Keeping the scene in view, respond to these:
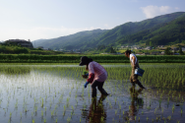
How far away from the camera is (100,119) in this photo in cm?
489

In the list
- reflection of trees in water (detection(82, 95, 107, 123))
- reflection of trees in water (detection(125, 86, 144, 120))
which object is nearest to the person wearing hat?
reflection of trees in water (detection(82, 95, 107, 123))

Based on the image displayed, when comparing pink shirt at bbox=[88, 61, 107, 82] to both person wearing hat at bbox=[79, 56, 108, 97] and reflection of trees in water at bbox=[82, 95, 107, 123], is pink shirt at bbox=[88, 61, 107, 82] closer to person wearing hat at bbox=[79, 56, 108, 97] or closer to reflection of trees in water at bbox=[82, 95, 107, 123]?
person wearing hat at bbox=[79, 56, 108, 97]

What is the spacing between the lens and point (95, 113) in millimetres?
5426

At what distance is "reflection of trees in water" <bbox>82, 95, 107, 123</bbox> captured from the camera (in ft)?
15.8

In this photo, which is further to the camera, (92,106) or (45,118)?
(92,106)

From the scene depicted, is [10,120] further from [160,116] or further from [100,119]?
[160,116]

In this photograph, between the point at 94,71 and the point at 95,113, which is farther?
the point at 94,71

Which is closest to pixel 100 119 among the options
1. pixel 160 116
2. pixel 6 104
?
pixel 160 116

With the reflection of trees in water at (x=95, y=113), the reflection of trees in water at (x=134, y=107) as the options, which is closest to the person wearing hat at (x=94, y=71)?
the reflection of trees in water at (x=95, y=113)

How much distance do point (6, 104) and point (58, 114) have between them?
2414 mm

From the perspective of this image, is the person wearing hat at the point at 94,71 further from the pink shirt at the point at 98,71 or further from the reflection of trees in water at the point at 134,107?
the reflection of trees in water at the point at 134,107

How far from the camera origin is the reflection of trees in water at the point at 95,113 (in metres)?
4.83

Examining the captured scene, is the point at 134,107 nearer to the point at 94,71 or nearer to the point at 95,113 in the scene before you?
the point at 95,113

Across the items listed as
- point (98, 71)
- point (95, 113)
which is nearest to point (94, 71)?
point (98, 71)
